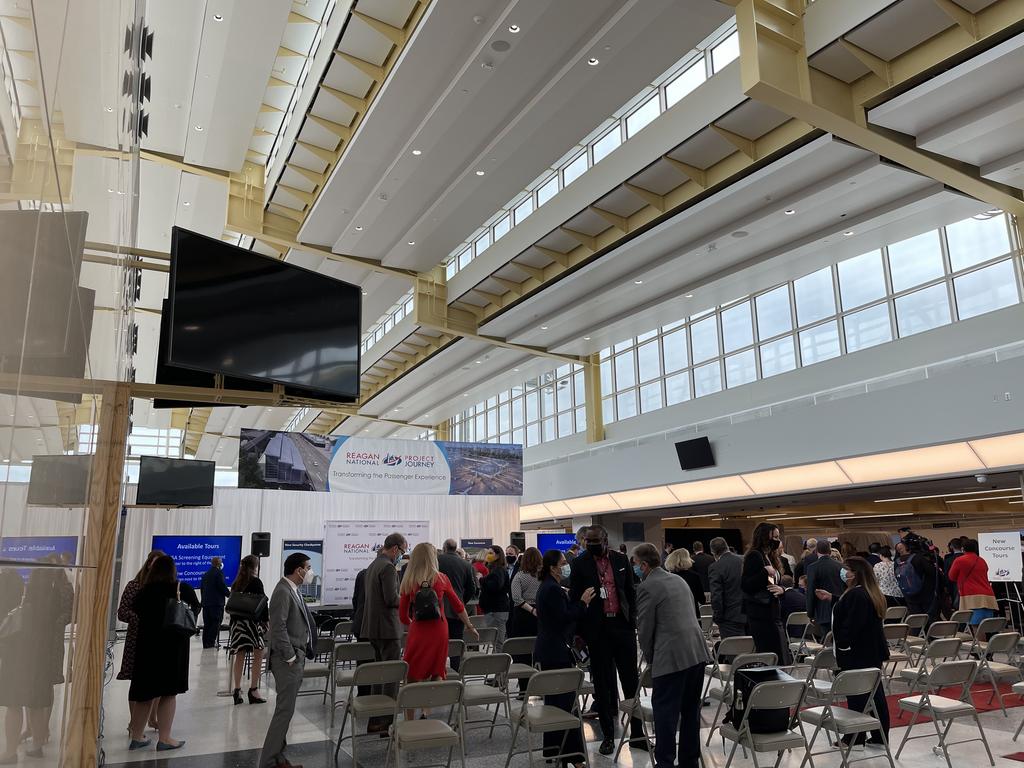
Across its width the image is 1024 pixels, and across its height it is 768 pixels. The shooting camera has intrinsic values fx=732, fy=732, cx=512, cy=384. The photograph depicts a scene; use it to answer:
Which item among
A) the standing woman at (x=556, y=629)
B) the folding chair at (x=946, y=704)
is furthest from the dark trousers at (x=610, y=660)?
the folding chair at (x=946, y=704)

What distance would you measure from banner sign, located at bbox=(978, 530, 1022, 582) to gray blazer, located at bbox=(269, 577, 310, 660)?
9.48 metres

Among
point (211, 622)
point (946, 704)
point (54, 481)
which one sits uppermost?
point (54, 481)

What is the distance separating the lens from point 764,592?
6.74 meters

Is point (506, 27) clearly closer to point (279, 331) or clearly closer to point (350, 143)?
point (350, 143)

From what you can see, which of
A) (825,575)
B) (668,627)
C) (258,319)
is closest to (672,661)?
(668,627)

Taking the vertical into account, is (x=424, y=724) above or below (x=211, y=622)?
above

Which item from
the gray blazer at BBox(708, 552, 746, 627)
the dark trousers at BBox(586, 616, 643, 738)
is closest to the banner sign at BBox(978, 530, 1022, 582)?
the gray blazer at BBox(708, 552, 746, 627)

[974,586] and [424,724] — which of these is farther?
[974,586]

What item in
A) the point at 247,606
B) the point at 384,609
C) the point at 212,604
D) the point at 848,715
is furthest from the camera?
the point at 212,604

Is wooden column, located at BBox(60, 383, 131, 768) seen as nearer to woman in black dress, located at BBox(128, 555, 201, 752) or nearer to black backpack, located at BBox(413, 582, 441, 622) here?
woman in black dress, located at BBox(128, 555, 201, 752)

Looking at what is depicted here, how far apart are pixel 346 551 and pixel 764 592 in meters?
8.81

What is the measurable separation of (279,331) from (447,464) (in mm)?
9857

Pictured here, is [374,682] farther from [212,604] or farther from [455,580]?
[212,604]

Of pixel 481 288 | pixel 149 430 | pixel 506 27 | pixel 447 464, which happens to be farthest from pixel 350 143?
pixel 149 430
